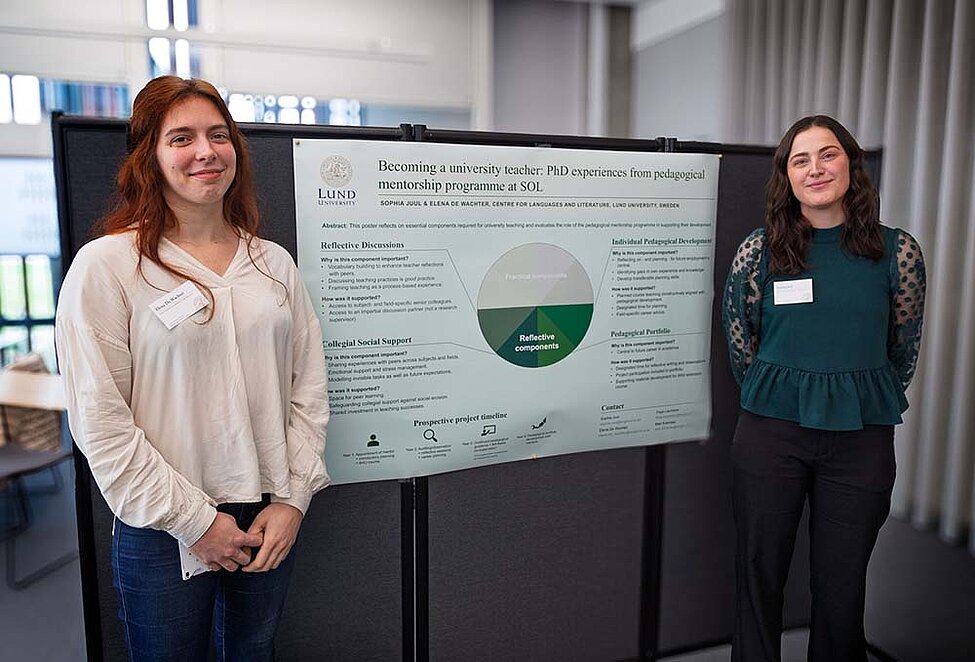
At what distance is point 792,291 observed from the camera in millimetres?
1865

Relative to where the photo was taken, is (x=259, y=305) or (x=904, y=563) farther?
(x=904, y=563)

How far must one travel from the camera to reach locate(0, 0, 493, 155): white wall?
13.1ft

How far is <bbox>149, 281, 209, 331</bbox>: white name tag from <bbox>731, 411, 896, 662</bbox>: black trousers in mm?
1381

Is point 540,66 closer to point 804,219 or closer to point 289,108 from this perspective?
point 289,108

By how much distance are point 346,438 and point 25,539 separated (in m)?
2.52

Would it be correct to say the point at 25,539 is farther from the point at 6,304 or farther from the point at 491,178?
the point at 491,178

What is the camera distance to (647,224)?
210 cm

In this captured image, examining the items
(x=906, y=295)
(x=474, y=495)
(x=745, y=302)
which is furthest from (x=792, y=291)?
(x=474, y=495)

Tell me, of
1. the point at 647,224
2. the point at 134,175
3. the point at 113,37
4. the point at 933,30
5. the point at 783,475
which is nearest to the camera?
the point at 134,175

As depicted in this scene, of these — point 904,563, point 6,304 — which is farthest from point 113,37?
point 904,563

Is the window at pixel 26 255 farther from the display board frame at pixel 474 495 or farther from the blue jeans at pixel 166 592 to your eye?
the blue jeans at pixel 166 592

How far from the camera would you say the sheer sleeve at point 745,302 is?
1930mm

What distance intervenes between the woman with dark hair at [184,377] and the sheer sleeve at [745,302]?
113cm

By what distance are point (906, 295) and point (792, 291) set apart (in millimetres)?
270
